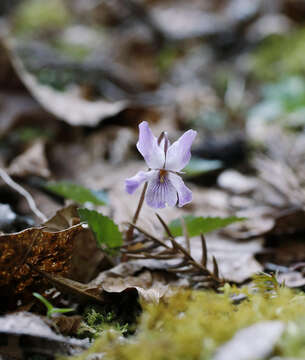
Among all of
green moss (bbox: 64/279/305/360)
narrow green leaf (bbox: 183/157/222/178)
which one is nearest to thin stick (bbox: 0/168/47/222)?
green moss (bbox: 64/279/305/360)

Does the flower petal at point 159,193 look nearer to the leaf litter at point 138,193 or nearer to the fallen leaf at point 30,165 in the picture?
the leaf litter at point 138,193

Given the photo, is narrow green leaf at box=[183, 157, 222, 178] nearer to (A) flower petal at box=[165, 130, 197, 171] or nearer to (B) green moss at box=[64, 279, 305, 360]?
(A) flower petal at box=[165, 130, 197, 171]

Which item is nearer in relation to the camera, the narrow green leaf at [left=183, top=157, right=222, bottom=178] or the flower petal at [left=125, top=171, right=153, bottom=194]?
the flower petal at [left=125, top=171, right=153, bottom=194]

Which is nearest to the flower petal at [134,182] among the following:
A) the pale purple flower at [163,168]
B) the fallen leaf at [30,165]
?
the pale purple flower at [163,168]

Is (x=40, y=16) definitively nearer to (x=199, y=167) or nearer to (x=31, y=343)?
(x=199, y=167)

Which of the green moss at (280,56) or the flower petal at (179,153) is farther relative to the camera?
the green moss at (280,56)

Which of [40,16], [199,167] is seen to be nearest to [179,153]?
[199,167]
